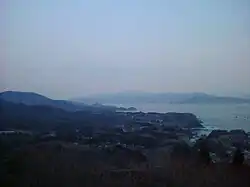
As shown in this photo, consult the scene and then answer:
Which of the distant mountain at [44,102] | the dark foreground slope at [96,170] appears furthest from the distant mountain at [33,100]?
the dark foreground slope at [96,170]

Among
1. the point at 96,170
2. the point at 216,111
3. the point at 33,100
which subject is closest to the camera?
the point at 96,170

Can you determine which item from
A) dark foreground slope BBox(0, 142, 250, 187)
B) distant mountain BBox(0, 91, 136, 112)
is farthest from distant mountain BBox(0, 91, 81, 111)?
dark foreground slope BBox(0, 142, 250, 187)

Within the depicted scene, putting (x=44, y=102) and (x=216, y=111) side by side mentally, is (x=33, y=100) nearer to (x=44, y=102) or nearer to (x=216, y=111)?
(x=44, y=102)

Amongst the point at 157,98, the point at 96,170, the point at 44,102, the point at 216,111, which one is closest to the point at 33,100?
the point at 44,102

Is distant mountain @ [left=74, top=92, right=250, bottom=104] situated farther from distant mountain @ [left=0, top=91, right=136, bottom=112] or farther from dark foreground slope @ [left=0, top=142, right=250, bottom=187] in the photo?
dark foreground slope @ [left=0, top=142, right=250, bottom=187]

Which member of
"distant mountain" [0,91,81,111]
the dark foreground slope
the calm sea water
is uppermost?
"distant mountain" [0,91,81,111]

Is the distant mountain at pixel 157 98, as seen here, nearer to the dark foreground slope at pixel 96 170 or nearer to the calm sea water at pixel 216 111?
the calm sea water at pixel 216 111

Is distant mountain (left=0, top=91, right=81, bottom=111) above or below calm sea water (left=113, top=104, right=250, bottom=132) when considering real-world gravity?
above
